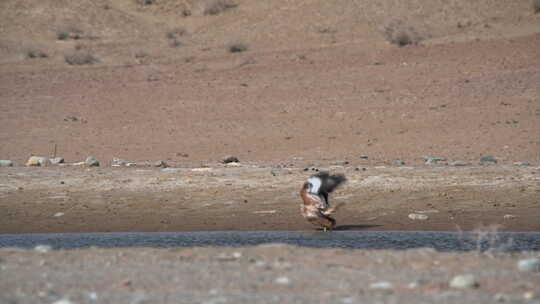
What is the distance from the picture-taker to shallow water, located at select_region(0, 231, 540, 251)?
9.77 metres

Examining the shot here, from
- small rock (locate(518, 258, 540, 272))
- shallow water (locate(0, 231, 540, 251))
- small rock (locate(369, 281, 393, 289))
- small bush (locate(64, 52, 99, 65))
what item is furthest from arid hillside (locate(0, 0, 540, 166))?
small rock (locate(369, 281, 393, 289))

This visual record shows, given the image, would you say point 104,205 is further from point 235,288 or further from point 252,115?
point 252,115

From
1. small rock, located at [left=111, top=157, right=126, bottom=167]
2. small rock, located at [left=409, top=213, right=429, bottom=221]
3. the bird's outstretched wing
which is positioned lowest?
small rock, located at [left=409, top=213, right=429, bottom=221]

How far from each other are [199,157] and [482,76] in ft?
26.3

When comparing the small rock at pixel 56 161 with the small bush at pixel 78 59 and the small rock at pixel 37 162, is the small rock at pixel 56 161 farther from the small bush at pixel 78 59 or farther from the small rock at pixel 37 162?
the small bush at pixel 78 59

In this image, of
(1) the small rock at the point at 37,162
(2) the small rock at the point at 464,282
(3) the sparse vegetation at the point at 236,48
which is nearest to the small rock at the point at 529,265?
(2) the small rock at the point at 464,282

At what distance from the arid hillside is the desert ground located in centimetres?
7

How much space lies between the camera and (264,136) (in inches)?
738

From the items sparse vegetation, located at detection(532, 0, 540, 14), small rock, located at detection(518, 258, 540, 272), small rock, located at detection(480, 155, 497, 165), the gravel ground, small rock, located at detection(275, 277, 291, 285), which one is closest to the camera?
the gravel ground

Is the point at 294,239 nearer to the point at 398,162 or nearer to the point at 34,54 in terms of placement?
the point at 398,162

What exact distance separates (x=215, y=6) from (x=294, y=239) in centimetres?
2111

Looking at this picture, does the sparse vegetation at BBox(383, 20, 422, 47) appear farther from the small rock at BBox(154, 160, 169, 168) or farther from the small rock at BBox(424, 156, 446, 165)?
the small rock at BBox(154, 160, 169, 168)

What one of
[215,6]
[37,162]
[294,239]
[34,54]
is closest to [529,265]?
[294,239]

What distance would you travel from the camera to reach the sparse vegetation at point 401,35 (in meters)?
24.8
